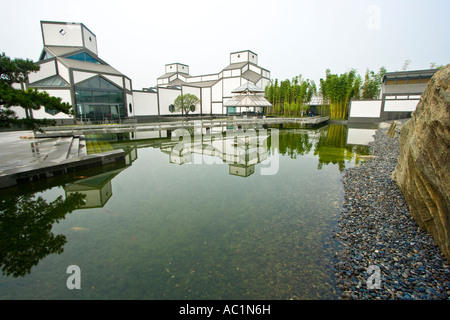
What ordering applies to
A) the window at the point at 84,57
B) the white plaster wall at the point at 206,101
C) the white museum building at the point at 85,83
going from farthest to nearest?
the white plaster wall at the point at 206,101, the window at the point at 84,57, the white museum building at the point at 85,83

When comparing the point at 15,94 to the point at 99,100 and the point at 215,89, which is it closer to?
the point at 99,100

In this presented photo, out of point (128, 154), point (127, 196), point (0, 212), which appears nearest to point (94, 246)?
point (127, 196)

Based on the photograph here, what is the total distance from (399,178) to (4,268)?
810 centimetres

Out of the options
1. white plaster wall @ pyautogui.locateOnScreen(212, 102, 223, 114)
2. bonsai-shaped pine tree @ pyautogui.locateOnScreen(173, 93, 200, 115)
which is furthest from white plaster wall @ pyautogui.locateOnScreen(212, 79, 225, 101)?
bonsai-shaped pine tree @ pyautogui.locateOnScreen(173, 93, 200, 115)

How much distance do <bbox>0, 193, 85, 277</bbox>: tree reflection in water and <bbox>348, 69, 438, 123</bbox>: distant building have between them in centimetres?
3568

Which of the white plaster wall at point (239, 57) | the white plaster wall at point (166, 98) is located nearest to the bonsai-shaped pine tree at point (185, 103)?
the white plaster wall at point (166, 98)


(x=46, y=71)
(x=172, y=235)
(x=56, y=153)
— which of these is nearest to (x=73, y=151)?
(x=56, y=153)

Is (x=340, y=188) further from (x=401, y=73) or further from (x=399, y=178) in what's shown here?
(x=401, y=73)

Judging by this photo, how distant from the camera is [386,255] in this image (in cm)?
346

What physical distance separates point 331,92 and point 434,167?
Answer: 36.2m

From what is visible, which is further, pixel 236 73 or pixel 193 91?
pixel 193 91

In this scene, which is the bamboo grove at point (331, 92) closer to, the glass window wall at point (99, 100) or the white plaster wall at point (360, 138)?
the white plaster wall at point (360, 138)

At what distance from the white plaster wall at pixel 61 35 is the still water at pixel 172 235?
85.7ft

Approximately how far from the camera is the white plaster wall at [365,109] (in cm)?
3086
